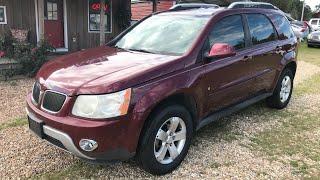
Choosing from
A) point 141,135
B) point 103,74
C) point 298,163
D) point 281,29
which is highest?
point 281,29

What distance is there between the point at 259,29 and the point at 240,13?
58cm

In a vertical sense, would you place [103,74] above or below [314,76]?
above

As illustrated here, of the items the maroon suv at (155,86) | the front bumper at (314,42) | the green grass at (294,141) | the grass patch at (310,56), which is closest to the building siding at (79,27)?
the maroon suv at (155,86)

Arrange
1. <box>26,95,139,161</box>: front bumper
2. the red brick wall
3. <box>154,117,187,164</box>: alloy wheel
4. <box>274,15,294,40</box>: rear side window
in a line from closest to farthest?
<box>26,95,139,161</box>: front bumper, <box>154,117,187,164</box>: alloy wheel, <box>274,15,294,40</box>: rear side window, the red brick wall

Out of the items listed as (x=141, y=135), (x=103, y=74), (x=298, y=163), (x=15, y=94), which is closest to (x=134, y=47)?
(x=103, y=74)

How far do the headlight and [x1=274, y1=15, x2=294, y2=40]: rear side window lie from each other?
3803 millimetres

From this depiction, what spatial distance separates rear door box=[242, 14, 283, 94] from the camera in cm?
541

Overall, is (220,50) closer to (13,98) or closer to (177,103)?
(177,103)

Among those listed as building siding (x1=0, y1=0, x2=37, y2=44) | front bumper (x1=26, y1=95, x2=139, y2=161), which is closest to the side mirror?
front bumper (x1=26, y1=95, x2=139, y2=161)

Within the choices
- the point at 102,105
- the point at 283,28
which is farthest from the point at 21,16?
the point at 102,105

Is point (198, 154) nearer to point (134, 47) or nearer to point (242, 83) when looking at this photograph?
point (242, 83)

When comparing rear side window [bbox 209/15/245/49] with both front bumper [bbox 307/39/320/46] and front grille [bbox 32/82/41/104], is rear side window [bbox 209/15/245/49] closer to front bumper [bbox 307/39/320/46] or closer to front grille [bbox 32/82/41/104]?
front grille [bbox 32/82/41/104]

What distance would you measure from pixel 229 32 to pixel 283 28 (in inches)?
76.2

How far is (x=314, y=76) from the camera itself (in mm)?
11070
